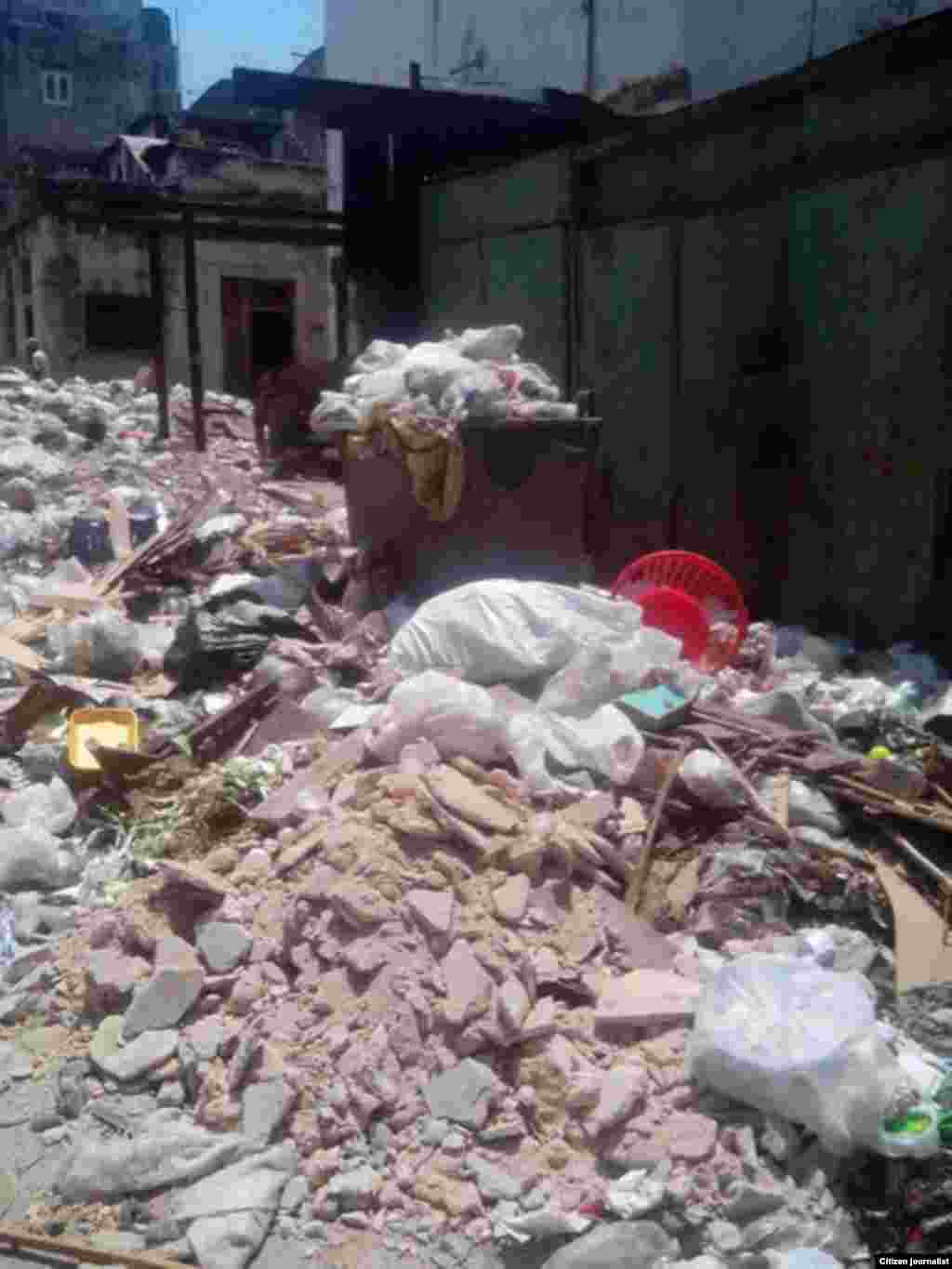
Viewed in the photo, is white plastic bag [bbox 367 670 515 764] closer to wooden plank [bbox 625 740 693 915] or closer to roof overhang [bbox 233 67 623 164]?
wooden plank [bbox 625 740 693 915]

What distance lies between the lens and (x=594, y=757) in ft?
14.3

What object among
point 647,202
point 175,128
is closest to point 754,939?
point 647,202

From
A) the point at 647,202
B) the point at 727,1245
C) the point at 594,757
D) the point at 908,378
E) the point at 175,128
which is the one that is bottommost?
the point at 727,1245

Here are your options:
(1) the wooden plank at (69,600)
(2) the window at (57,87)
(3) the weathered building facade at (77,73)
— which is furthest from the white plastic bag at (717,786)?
(2) the window at (57,87)

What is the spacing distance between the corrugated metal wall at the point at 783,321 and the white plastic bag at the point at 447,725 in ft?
9.78

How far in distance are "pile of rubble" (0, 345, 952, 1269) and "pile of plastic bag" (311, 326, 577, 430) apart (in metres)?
1.29

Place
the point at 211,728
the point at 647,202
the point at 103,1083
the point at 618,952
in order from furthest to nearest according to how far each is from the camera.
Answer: the point at 647,202 → the point at 211,728 → the point at 618,952 → the point at 103,1083

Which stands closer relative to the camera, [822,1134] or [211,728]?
[822,1134]

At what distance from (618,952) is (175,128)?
83.0 ft

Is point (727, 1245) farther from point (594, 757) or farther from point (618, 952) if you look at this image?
point (594, 757)

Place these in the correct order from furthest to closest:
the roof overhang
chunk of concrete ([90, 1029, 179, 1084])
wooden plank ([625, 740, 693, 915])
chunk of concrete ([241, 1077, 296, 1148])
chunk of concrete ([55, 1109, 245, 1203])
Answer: the roof overhang < wooden plank ([625, 740, 693, 915]) < chunk of concrete ([90, 1029, 179, 1084]) < chunk of concrete ([241, 1077, 296, 1148]) < chunk of concrete ([55, 1109, 245, 1203])

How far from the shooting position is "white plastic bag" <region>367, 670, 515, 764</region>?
4281 millimetres

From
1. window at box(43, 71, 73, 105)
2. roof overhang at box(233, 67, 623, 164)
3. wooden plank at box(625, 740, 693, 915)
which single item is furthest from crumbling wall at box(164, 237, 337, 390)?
wooden plank at box(625, 740, 693, 915)

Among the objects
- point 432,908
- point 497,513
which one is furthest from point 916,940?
point 497,513
